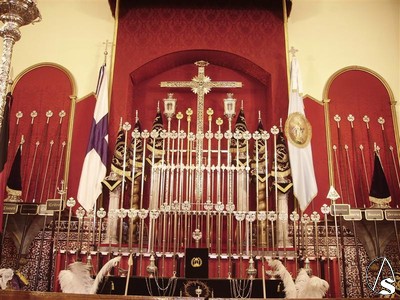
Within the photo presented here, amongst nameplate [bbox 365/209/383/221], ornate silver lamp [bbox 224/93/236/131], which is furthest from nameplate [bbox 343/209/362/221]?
ornate silver lamp [bbox 224/93/236/131]

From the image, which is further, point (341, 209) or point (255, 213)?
point (255, 213)

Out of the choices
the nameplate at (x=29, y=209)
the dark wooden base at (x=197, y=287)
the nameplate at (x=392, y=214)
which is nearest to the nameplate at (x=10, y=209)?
the nameplate at (x=29, y=209)

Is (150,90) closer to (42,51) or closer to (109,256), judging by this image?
(42,51)

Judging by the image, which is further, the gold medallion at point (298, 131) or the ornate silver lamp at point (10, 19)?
the gold medallion at point (298, 131)

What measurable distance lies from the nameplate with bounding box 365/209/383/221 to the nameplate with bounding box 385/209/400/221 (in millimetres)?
114

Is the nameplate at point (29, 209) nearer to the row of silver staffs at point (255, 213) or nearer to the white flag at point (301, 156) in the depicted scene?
the row of silver staffs at point (255, 213)

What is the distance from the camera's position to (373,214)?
21.9 ft

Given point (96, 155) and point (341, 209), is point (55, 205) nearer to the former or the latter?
point (96, 155)

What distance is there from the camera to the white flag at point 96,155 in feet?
24.0

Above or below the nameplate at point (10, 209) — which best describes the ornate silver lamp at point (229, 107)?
above

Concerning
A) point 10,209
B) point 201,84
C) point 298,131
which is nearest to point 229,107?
point 201,84

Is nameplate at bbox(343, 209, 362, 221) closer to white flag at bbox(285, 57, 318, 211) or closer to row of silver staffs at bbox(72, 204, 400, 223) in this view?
row of silver staffs at bbox(72, 204, 400, 223)

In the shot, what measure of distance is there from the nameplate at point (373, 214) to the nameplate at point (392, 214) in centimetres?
11

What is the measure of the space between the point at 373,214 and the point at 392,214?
31 centimetres
